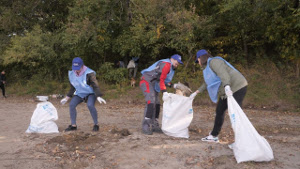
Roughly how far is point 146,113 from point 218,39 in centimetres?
922

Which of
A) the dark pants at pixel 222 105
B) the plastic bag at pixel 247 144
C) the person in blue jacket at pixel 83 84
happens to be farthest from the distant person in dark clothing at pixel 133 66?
the plastic bag at pixel 247 144

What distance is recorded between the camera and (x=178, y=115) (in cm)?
493

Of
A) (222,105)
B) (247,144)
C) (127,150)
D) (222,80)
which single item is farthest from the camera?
(222,105)

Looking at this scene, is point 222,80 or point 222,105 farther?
point 222,105

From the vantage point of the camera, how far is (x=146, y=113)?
16.7 feet

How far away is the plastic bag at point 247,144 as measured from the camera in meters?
3.50

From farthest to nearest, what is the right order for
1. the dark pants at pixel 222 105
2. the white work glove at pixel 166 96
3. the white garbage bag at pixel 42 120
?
1. the white garbage bag at pixel 42 120
2. the white work glove at pixel 166 96
3. the dark pants at pixel 222 105

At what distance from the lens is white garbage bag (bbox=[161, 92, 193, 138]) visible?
489 cm

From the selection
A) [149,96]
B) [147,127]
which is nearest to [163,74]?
[149,96]

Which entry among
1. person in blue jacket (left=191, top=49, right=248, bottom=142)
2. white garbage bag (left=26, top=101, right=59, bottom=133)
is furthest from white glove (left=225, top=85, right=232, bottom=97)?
white garbage bag (left=26, top=101, right=59, bottom=133)

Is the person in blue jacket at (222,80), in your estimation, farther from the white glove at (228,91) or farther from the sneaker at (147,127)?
the sneaker at (147,127)

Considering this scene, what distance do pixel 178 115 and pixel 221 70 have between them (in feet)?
4.37

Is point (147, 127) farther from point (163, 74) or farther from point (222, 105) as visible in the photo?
point (222, 105)

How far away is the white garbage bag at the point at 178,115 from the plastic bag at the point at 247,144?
3.98 ft
